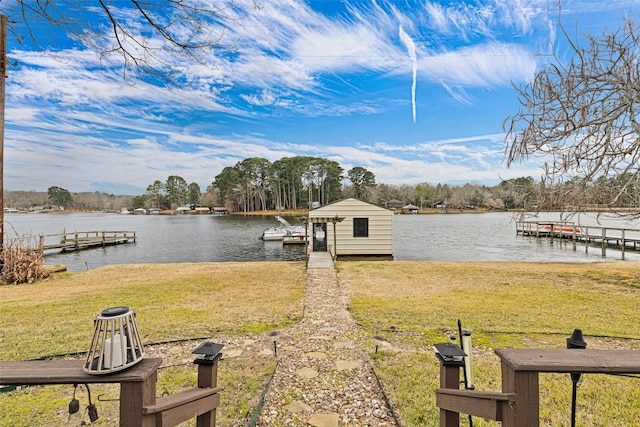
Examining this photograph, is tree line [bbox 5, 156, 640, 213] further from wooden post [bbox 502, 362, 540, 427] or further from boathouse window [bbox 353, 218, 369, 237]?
wooden post [bbox 502, 362, 540, 427]

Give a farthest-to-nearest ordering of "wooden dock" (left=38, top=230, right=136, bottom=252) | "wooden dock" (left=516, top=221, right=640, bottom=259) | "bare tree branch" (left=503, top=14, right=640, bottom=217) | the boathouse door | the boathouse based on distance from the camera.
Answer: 1. "wooden dock" (left=38, top=230, right=136, bottom=252)
2. "wooden dock" (left=516, top=221, right=640, bottom=259)
3. the boathouse door
4. the boathouse
5. "bare tree branch" (left=503, top=14, right=640, bottom=217)

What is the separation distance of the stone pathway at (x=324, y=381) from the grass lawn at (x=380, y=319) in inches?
6.7

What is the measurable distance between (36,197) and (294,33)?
8104 cm

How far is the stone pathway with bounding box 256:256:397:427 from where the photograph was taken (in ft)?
8.03

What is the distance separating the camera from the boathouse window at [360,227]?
46.5 feet

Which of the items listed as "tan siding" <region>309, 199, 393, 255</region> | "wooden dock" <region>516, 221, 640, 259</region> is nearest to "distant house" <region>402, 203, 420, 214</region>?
"wooden dock" <region>516, 221, 640, 259</region>

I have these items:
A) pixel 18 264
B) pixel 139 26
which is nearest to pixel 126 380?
pixel 139 26

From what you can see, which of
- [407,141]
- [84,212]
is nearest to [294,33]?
[407,141]

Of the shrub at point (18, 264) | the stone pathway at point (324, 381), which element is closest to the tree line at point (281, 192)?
the shrub at point (18, 264)

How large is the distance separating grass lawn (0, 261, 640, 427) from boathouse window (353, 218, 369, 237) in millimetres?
4151

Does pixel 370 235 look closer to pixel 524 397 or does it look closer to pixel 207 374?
pixel 207 374

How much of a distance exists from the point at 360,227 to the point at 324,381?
11411 millimetres

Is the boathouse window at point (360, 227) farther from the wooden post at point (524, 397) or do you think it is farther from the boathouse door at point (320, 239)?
the wooden post at point (524, 397)

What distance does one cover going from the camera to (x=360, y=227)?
14195mm
